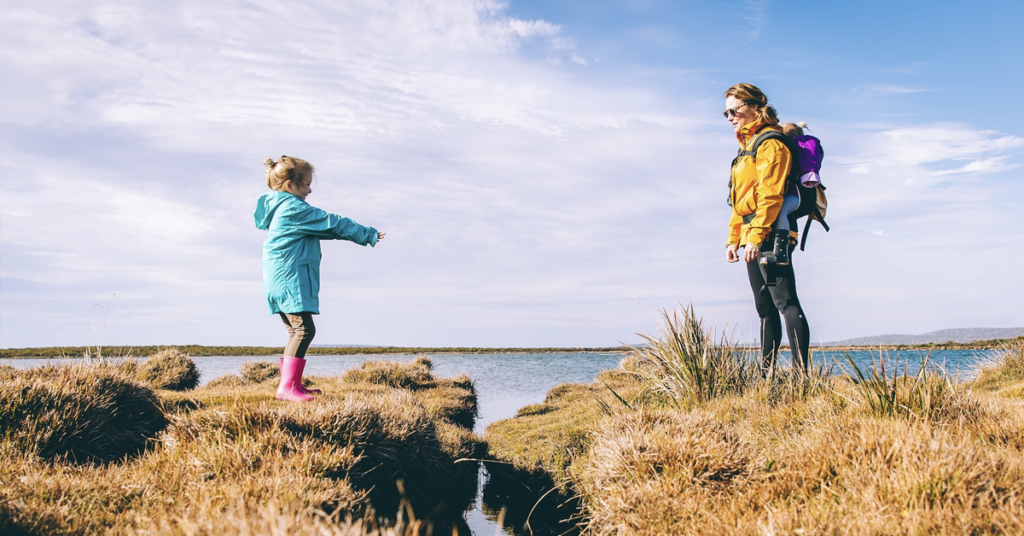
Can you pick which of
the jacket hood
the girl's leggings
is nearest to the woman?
the girl's leggings

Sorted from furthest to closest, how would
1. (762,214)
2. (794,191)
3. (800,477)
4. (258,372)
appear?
(258,372) → (794,191) → (762,214) → (800,477)

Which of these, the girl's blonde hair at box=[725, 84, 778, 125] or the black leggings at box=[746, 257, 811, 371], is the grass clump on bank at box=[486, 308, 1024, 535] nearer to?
the black leggings at box=[746, 257, 811, 371]

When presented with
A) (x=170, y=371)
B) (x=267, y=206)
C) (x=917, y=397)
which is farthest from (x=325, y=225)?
(x=170, y=371)

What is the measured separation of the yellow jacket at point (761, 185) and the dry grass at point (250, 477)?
3.47 meters

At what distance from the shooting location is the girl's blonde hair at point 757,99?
5.00 m

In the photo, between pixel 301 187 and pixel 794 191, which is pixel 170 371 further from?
pixel 794 191

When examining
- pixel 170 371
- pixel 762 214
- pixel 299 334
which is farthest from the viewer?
pixel 170 371

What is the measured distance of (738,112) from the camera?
5.14m

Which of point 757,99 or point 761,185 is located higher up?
point 757,99

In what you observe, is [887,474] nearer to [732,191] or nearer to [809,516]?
[809,516]

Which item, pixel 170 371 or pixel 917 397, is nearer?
pixel 917 397

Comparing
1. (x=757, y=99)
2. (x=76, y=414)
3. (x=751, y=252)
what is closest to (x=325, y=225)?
(x=76, y=414)

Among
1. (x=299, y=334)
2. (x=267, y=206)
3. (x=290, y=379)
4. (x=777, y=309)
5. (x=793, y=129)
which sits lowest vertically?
(x=290, y=379)

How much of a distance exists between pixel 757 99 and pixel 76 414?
Result: 6358 mm
